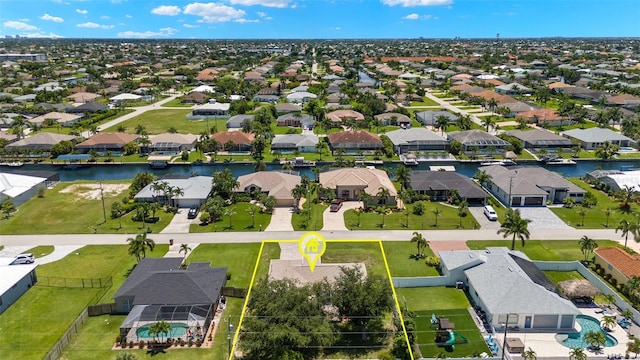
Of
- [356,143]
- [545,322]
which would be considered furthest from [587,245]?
[356,143]

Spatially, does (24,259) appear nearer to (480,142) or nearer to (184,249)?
(184,249)

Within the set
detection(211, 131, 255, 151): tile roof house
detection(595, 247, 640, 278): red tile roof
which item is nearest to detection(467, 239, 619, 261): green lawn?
detection(595, 247, 640, 278): red tile roof

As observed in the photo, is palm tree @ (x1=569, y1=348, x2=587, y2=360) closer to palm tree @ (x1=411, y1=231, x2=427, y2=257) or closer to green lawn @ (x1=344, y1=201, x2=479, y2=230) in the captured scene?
palm tree @ (x1=411, y1=231, x2=427, y2=257)

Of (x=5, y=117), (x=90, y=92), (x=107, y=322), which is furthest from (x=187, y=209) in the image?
(x=90, y=92)

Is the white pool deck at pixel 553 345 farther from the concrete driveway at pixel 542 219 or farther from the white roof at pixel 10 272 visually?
the white roof at pixel 10 272

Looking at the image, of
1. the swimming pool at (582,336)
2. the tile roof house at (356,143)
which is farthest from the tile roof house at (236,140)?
the swimming pool at (582,336)

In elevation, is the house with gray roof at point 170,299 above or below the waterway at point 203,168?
below
